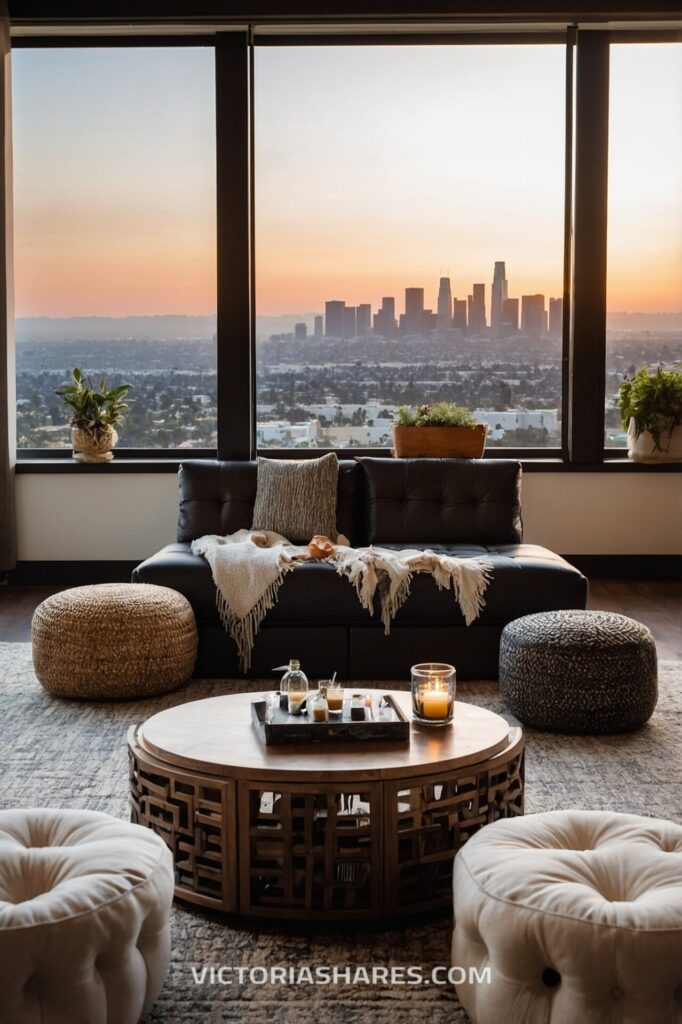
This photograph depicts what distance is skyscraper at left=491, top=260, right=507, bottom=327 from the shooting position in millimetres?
6902

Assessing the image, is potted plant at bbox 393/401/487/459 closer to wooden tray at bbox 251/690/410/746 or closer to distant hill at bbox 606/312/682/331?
distant hill at bbox 606/312/682/331

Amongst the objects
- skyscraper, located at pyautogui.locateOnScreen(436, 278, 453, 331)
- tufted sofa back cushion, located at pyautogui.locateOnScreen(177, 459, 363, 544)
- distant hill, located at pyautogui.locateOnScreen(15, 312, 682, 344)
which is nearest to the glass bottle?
tufted sofa back cushion, located at pyautogui.locateOnScreen(177, 459, 363, 544)

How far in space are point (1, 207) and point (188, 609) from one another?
319 cm

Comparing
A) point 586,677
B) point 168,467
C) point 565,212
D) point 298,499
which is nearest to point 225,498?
point 298,499

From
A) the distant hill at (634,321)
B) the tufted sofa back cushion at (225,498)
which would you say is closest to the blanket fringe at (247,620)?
the tufted sofa back cushion at (225,498)

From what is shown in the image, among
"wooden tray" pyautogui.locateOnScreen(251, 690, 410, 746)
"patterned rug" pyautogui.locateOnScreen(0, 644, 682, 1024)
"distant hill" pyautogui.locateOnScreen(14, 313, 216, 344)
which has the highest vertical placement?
"distant hill" pyautogui.locateOnScreen(14, 313, 216, 344)

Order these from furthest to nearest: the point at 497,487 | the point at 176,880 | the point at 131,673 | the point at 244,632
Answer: the point at 497,487, the point at 244,632, the point at 131,673, the point at 176,880

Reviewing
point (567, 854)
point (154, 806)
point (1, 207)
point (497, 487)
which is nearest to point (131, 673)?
point (154, 806)

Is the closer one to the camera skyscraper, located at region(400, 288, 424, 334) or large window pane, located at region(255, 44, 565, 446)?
large window pane, located at region(255, 44, 565, 446)

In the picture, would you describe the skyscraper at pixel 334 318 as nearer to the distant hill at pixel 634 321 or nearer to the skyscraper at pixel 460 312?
the skyscraper at pixel 460 312

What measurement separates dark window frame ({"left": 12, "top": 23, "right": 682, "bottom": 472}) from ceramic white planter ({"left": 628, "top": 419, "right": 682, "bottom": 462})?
3.5 inches

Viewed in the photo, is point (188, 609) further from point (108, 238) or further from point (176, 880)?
point (108, 238)

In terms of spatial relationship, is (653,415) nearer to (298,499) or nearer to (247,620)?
(298,499)

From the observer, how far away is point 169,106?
678 centimetres
